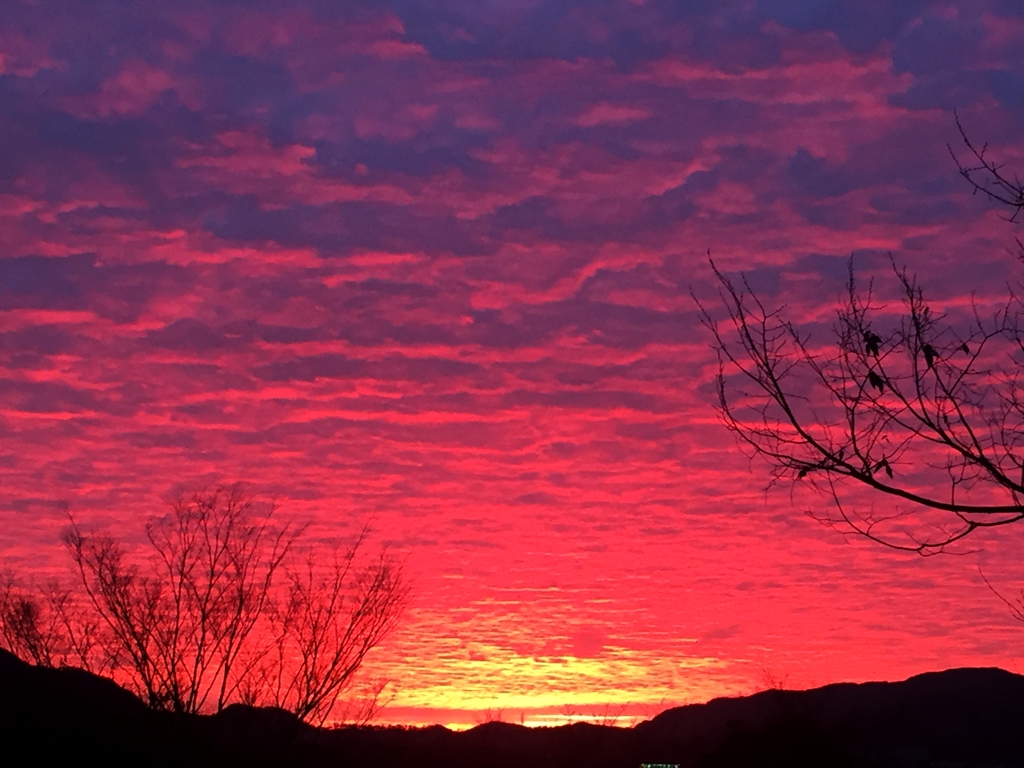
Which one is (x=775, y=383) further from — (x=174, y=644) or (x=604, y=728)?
(x=604, y=728)

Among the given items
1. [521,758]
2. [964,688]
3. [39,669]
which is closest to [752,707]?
[964,688]

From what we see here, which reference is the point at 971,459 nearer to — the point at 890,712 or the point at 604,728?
the point at 604,728

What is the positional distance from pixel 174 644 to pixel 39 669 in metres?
7.88

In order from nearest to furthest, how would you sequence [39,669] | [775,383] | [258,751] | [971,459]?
1. [971,459]
2. [775,383]
3. [258,751]
4. [39,669]

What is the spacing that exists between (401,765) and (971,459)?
29.3m

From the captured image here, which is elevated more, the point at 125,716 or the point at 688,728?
the point at 688,728

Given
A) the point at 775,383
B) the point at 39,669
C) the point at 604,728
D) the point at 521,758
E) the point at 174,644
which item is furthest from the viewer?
the point at 521,758

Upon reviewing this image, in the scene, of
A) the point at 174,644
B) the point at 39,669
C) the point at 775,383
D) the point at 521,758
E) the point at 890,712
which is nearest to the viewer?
the point at 775,383

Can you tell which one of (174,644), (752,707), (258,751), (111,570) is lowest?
(258,751)

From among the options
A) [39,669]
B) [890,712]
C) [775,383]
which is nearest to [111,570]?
[39,669]

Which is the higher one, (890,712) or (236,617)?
(890,712)

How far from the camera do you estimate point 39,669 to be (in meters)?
27.4

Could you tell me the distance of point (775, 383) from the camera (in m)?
10.5

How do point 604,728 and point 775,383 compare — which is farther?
point 604,728
